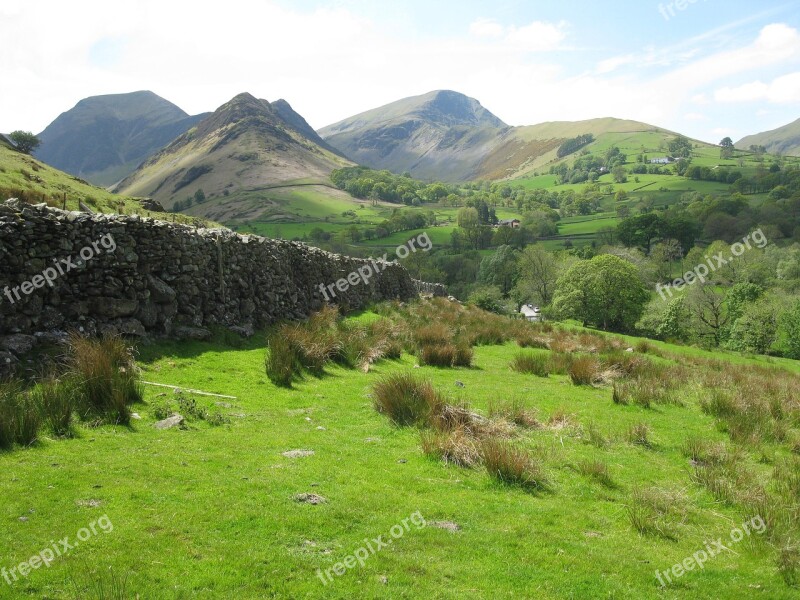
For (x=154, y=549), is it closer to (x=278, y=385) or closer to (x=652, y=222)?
(x=278, y=385)

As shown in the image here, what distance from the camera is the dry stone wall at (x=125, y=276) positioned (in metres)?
8.90

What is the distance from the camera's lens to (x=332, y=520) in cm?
486

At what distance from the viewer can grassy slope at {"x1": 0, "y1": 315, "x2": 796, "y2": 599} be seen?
3984mm

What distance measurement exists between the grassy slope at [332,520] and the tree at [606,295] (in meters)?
47.5

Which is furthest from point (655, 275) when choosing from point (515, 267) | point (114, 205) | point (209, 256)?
point (209, 256)

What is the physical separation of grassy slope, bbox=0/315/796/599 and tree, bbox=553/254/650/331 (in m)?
47.5

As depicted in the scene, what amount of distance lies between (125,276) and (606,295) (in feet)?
163

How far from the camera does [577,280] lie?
5453cm

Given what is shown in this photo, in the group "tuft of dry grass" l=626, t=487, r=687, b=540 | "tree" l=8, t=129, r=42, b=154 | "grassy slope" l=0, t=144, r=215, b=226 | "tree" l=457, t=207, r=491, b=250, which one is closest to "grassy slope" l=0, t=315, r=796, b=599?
"tuft of dry grass" l=626, t=487, r=687, b=540

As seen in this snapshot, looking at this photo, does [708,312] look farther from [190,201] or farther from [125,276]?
[190,201]

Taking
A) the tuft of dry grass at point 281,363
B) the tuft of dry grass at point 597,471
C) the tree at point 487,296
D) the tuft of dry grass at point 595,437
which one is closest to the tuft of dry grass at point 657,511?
the tuft of dry grass at point 597,471

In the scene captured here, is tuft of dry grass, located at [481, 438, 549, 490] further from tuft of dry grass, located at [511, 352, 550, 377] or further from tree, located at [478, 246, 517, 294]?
tree, located at [478, 246, 517, 294]

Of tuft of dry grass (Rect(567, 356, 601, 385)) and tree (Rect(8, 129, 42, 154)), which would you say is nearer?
tuft of dry grass (Rect(567, 356, 601, 385))

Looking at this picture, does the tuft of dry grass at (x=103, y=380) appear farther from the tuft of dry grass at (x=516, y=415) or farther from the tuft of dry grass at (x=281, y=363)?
the tuft of dry grass at (x=516, y=415)
